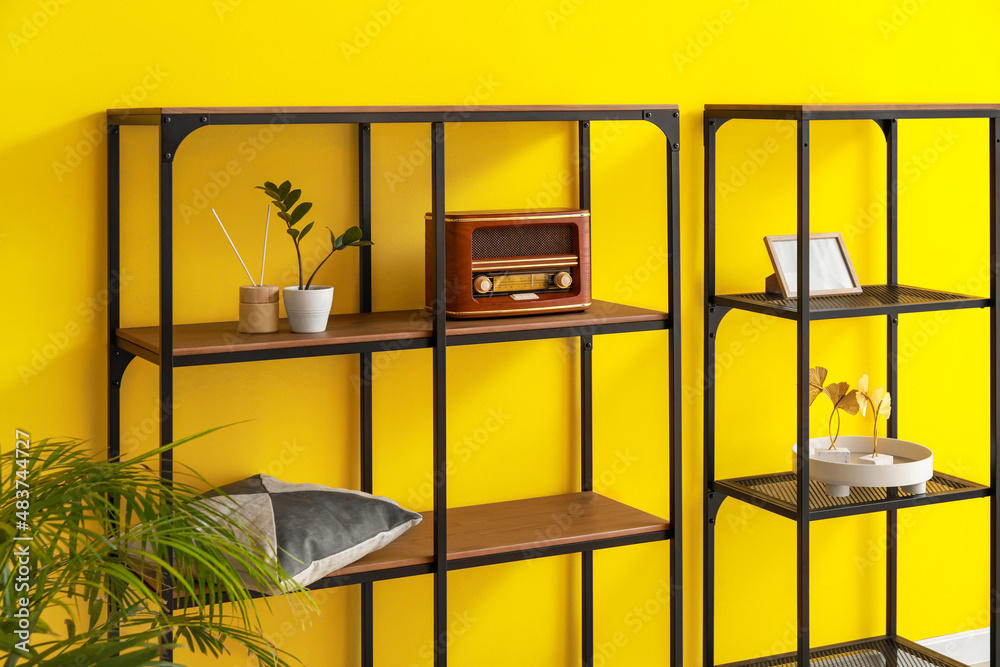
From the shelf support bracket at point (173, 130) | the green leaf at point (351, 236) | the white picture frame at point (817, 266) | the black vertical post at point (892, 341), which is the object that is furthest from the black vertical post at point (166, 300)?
the black vertical post at point (892, 341)

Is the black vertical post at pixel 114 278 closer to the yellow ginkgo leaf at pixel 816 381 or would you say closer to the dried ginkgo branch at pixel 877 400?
the yellow ginkgo leaf at pixel 816 381

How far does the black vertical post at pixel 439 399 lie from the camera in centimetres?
225

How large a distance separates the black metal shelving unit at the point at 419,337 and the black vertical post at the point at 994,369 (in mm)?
948

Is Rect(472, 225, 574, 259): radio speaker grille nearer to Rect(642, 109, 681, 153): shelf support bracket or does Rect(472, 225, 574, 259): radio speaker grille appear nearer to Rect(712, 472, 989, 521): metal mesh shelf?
Rect(642, 109, 681, 153): shelf support bracket

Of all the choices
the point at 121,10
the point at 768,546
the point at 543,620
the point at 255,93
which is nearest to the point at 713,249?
the point at 768,546

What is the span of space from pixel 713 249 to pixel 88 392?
159 centimetres

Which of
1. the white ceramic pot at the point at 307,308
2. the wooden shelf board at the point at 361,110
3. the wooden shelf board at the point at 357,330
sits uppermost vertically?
the wooden shelf board at the point at 361,110

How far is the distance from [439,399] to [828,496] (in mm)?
1166

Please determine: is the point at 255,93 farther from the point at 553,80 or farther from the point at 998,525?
the point at 998,525

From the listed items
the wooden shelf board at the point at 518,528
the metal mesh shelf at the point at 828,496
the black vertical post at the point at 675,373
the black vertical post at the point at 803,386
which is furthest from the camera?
the metal mesh shelf at the point at 828,496

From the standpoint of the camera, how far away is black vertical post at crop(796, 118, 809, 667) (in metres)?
2.59

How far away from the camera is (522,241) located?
2.45 m

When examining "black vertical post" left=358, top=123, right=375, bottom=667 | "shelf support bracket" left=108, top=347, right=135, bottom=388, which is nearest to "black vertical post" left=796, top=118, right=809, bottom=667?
"black vertical post" left=358, top=123, right=375, bottom=667

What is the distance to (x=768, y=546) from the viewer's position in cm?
312
